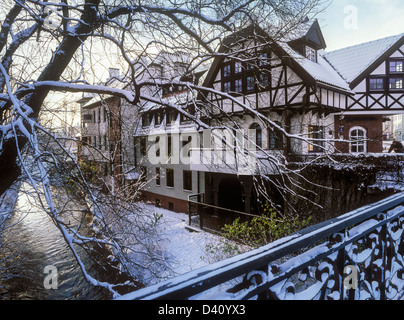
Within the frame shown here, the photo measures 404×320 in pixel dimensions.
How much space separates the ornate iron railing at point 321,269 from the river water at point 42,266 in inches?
285

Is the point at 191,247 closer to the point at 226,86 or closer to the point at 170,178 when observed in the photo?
the point at 170,178

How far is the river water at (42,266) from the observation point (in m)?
7.31

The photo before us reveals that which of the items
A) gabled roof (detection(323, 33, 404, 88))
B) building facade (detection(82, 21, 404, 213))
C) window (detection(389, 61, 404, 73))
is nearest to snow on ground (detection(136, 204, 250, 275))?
building facade (detection(82, 21, 404, 213))

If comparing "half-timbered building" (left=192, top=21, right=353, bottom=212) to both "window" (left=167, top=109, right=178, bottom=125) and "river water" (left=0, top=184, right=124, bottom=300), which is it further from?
"river water" (left=0, top=184, right=124, bottom=300)

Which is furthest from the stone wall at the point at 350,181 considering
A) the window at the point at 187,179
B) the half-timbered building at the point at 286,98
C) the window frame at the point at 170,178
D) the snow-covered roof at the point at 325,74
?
the window frame at the point at 170,178

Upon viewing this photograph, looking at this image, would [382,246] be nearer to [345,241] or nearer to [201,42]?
[345,241]

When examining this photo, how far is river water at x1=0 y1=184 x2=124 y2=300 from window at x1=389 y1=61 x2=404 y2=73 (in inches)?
790

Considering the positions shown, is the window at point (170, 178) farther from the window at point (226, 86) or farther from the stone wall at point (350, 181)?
the stone wall at point (350, 181)

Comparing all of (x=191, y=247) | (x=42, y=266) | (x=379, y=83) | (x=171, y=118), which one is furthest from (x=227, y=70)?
(x=42, y=266)

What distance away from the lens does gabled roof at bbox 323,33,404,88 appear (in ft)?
53.4

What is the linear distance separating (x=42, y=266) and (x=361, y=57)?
921 inches
